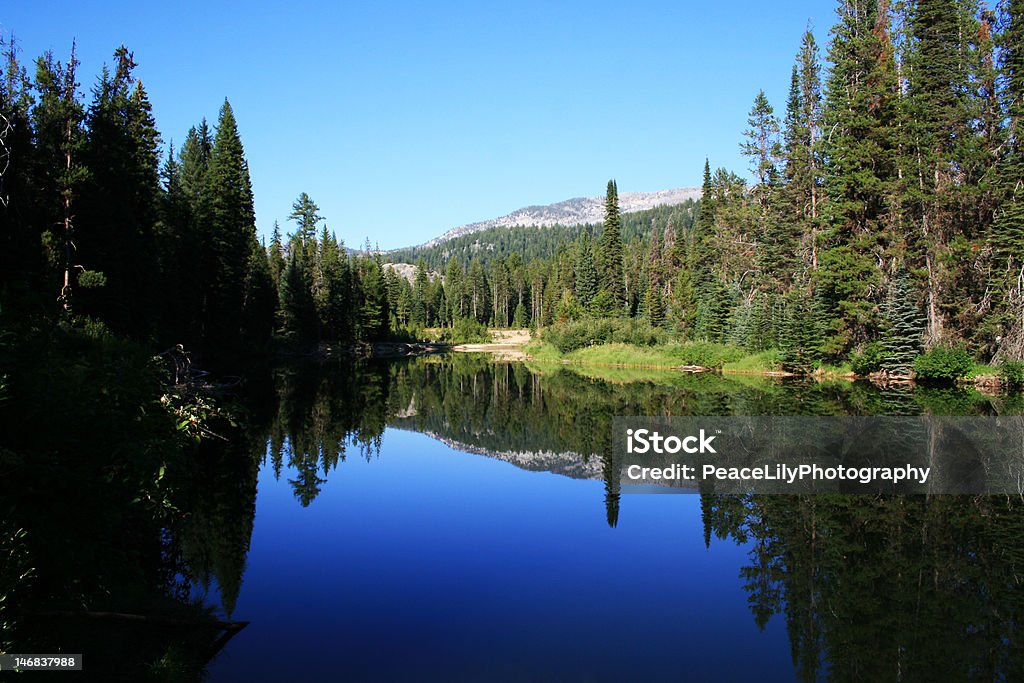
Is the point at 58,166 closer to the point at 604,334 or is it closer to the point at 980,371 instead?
the point at 980,371

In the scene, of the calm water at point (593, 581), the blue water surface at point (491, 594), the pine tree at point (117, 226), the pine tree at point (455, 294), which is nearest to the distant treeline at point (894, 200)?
the calm water at point (593, 581)

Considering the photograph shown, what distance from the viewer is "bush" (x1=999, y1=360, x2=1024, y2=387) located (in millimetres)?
30859

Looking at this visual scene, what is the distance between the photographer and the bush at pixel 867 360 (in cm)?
3694

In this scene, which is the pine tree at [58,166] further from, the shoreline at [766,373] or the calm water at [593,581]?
the shoreline at [766,373]

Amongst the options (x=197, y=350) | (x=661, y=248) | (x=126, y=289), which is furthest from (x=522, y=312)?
(x=126, y=289)

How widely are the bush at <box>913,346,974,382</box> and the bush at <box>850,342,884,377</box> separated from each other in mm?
2054

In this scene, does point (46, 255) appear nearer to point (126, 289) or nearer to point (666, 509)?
point (126, 289)

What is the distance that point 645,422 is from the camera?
2291cm

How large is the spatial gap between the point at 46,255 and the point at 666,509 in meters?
21.2

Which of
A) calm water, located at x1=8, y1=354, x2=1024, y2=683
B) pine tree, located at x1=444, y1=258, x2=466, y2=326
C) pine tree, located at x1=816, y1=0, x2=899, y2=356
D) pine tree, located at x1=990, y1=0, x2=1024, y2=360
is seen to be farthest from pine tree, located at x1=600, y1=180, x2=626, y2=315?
calm water, located at x1=8, y1=354, x2=1024, y2=683

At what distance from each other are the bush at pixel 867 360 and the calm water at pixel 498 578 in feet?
84.0

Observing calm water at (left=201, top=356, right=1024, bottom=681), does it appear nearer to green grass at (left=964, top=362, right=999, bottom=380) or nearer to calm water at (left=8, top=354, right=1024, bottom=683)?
calm water at (left=8, top=354, right=1024, bottom=683)

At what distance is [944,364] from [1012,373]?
3151 millimetres

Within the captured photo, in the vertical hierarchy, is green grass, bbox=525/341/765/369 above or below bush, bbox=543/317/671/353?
below
